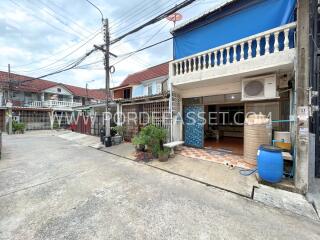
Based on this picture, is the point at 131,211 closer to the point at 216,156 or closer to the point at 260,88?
the point at 216,156

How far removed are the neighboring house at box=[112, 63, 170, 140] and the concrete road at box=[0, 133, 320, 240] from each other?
12.2ft

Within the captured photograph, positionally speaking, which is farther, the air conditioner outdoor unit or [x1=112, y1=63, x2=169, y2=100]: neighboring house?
[x1=112, y1=63, x2=169, y2=100]: neighboring house

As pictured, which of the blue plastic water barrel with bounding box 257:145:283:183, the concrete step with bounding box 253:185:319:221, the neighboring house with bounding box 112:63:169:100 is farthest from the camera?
the neighboring house with bounding box 112:63:169:100

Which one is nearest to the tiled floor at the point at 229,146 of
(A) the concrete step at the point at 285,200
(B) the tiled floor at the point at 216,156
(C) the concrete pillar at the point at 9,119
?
(B) the tiled floor at the point at 216,156

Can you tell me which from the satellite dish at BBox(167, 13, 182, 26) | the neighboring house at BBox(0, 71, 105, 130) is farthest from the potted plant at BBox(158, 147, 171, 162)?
the neighboring house at BBox(0, 71, 105, 130)

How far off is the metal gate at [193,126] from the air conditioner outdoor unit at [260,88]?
2303 millimetres

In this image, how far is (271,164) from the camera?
11.4 ft

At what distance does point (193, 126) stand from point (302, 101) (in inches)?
174

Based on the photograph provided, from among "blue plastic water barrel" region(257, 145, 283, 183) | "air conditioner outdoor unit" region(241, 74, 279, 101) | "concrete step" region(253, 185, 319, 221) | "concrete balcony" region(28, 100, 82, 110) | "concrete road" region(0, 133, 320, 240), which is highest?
"concrete balcony" region(28, 100, 82, 110)

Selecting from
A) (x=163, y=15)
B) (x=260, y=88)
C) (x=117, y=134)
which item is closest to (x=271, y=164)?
(x=260, y=88)

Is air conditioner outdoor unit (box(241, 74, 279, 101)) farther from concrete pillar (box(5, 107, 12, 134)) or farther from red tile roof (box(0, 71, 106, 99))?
concrete pillar (box(5, 107, 12, 134))

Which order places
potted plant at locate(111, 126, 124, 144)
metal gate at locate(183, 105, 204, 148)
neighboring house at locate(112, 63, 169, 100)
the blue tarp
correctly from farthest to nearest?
1. neighboring house at locate(112, 63, 169, 100)
2. potted plant at locate(111, 126, 124, 144)
3. metal gate at locate(183, 105, 204, 148)
4. the blue tarp

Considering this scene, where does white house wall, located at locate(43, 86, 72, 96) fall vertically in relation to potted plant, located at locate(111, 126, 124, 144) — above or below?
above

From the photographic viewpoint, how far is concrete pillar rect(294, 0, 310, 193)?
10.3 ft
